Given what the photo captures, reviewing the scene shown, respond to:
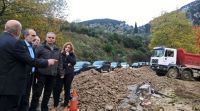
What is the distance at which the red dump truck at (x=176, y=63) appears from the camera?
32844 mm

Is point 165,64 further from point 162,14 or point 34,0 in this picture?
point 162,14

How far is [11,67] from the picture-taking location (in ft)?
22.7

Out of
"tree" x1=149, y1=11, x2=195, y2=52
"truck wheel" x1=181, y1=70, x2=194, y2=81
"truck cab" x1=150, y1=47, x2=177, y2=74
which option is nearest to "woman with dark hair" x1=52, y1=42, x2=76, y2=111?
"truck wheel" x1=181, y1=70, x2=194, y2=81

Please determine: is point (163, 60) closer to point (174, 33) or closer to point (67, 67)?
point (67, 67)

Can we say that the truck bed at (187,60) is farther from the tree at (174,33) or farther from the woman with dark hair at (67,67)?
the woman with dark hair at (67,67)

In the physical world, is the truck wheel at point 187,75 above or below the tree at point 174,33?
below

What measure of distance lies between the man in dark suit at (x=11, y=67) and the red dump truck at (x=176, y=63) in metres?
26.4

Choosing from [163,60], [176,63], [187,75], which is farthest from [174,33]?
[187,75]

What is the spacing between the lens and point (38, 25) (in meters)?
32.7

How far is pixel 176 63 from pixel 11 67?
2803 cm

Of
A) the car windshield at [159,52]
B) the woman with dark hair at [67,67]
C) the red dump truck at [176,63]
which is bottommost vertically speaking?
the red dump truck at [176,63]

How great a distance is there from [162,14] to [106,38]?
28504 mm

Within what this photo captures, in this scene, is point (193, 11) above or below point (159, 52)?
above

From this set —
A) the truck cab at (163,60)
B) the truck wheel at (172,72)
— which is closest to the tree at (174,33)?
the truck cab at (163,60)
